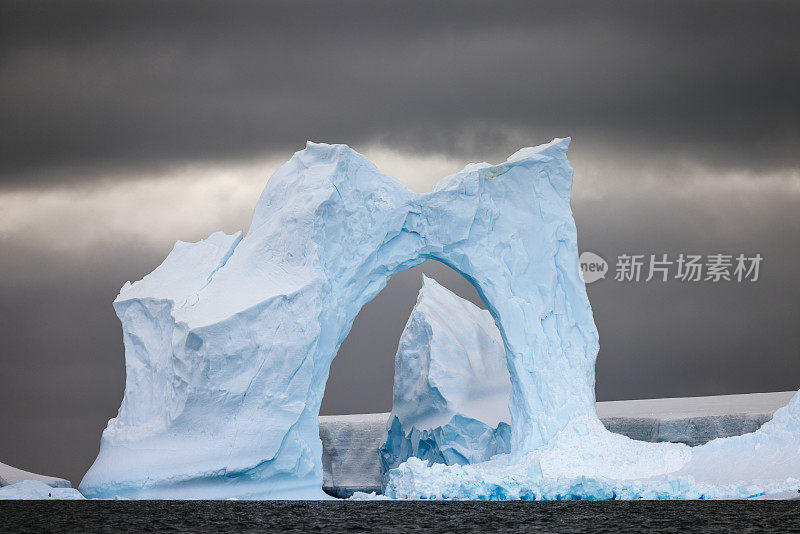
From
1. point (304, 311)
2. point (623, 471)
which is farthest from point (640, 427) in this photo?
point (304, 311)

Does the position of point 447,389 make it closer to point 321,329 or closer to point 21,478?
point 321,329

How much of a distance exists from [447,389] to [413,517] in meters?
6.64

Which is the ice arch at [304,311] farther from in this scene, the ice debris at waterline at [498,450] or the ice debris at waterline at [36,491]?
the ice debris at waterline at [498,450]

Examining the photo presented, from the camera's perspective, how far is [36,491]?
61.4 ft

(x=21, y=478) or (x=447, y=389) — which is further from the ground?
(x=447, y=389)

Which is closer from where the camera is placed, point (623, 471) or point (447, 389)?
point (623, 471)

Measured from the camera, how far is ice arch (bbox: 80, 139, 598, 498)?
1819 centimetres

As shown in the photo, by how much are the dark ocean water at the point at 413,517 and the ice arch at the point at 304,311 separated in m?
0.85

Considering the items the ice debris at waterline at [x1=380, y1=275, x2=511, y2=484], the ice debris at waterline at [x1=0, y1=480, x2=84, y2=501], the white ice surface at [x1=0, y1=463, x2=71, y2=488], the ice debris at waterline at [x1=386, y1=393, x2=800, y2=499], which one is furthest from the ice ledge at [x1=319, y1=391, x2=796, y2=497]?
the ice debris at waterline at [x1=0, y1=480, x2=84, y2=501]

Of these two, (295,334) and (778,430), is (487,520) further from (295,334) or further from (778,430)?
(778,430)

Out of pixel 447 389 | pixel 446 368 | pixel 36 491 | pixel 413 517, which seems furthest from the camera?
pixel 446 368

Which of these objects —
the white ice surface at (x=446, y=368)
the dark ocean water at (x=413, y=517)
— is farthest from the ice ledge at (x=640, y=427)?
the dark ocean water at (x=413, y=517)

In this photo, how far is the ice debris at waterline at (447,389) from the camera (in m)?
24.2

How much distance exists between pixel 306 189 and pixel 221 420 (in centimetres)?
462
